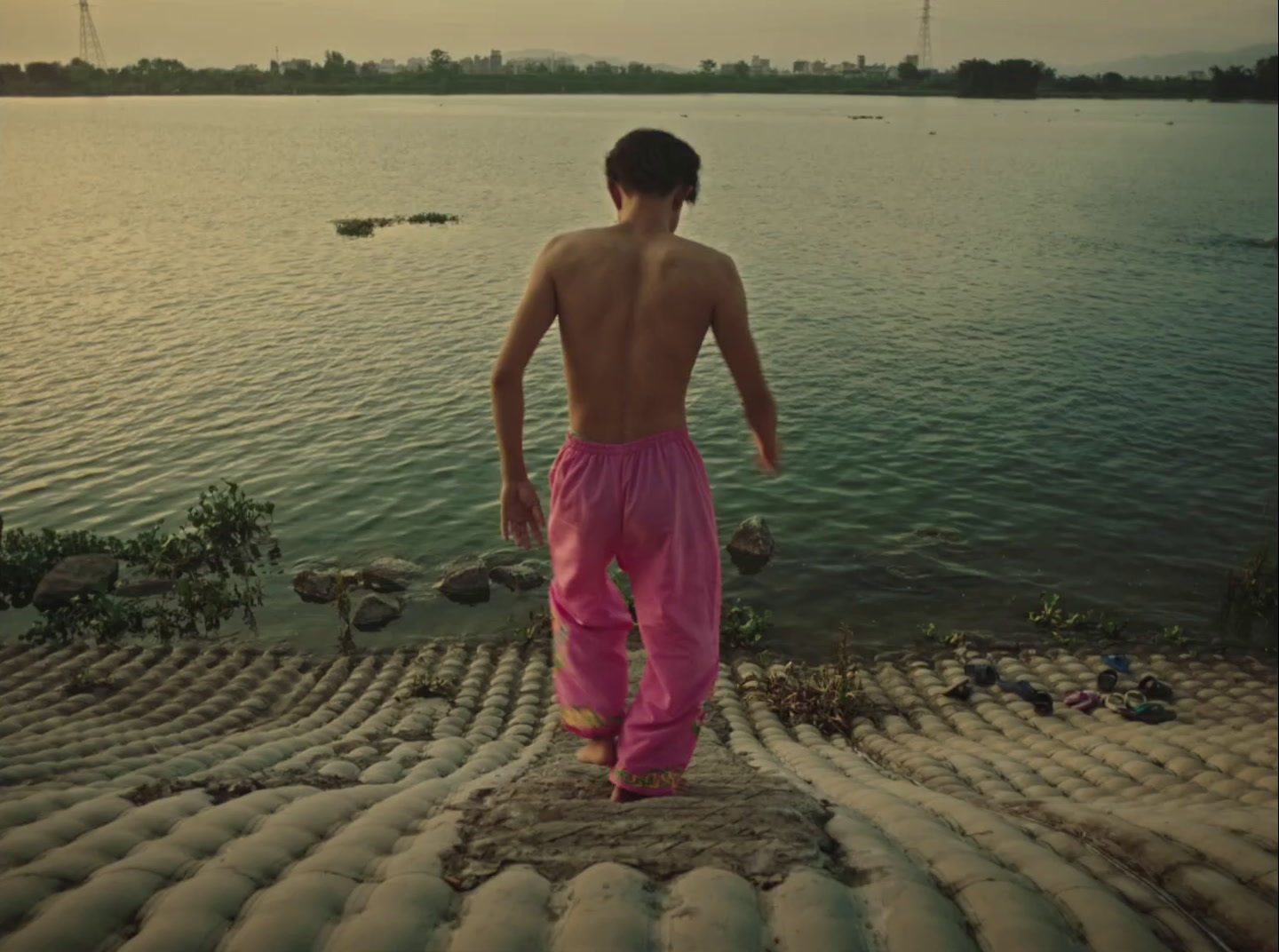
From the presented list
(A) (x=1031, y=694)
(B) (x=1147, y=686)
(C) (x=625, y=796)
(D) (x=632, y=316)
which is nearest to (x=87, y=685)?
(C) (x=625, y=796)

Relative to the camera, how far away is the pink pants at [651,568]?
3.80 metres

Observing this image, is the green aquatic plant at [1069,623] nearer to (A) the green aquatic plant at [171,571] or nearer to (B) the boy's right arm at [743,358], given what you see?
(B) the boy's right arm at [743,358]

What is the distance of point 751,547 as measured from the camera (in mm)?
13062

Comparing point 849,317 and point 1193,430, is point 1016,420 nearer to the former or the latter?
point 1193,430

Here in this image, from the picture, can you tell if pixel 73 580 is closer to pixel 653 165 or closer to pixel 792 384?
pixel 653 165

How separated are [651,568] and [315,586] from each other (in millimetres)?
9179

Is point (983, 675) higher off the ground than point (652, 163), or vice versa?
point (652, 163)

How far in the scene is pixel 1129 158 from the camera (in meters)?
68.9

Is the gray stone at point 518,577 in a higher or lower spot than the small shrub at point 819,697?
lower

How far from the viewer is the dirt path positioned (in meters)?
Result: 2.60

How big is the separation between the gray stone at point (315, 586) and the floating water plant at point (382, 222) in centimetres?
2906

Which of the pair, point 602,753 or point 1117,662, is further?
point 1117,662

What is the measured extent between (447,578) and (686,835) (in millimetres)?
9192

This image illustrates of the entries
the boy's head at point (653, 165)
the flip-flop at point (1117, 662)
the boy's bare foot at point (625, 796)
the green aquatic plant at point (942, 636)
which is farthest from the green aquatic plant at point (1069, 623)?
the boy's head at point (653, 165)
